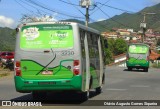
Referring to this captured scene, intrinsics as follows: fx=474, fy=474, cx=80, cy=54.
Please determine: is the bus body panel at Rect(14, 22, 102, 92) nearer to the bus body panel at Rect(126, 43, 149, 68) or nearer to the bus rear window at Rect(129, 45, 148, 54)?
the bus body panel at Rect(126, 43, 149, 68)

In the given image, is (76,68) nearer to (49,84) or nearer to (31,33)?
(49,84)

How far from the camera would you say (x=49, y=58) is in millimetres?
15852

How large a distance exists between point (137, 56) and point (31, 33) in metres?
36.5

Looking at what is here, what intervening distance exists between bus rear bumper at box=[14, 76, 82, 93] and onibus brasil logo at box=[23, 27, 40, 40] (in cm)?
142

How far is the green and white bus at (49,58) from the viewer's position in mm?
15742

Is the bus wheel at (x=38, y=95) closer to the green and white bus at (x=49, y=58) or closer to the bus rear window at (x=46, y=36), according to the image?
the green and white bus at (x=49, y=58)

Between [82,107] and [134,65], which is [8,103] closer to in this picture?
[82,107]

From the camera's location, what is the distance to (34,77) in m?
15.9

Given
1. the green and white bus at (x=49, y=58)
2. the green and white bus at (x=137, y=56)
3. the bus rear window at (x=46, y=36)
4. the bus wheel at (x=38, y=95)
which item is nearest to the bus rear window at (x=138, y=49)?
the green and white bus at (x=137, y=56)

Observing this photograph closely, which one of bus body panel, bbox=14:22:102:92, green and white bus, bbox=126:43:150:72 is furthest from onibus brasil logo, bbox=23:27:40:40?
green and white bus, bbox=126:43:150:72

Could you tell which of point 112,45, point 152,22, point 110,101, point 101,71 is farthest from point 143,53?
point 152,22

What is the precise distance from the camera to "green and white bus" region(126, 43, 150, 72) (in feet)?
169

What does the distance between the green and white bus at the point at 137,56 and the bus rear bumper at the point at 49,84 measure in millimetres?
36371

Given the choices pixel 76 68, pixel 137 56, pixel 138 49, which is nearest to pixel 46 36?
pixel 76 68
